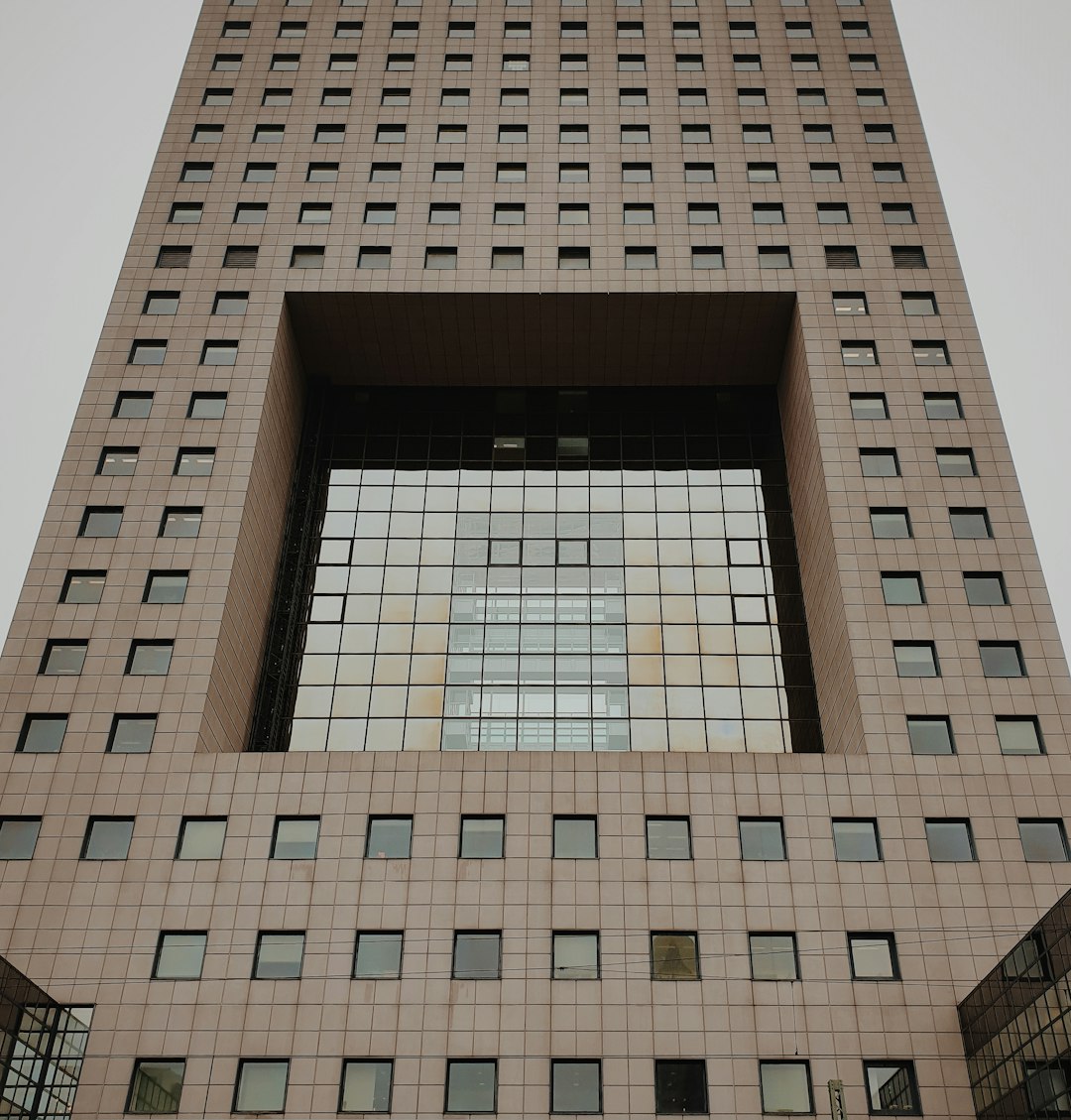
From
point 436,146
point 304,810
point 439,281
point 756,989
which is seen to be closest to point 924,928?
point 756,989

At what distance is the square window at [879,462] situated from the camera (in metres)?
43.2

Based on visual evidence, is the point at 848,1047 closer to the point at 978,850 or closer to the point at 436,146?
the point at 978,850

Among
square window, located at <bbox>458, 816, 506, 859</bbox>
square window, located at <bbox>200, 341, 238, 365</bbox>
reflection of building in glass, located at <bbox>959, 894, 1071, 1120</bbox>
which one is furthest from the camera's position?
square window, located at <bbox>200, 341, 238, 365</bbox>

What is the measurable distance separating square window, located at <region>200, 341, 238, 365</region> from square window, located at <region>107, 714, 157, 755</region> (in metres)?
15.9

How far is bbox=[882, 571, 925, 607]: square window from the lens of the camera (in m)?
40.2

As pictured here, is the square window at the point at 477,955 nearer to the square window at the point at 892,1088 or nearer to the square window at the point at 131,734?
the square window at the point at 892,1088

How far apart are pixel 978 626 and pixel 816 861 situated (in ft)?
35.2

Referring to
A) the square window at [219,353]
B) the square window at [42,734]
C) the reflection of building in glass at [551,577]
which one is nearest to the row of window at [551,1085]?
the square window at [42,734]

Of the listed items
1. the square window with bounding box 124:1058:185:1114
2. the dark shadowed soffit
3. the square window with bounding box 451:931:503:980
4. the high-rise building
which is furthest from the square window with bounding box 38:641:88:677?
the dark shadowed soffit

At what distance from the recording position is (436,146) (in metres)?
54.5

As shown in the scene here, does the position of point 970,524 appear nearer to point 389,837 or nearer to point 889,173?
point 889,173

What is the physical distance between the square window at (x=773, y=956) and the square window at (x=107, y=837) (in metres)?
19.0

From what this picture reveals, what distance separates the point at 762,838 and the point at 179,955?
17.7 meters

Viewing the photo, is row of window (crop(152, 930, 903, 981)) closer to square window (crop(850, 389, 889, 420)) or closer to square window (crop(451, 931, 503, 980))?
square window (crop(451, 931, 503, 980))
